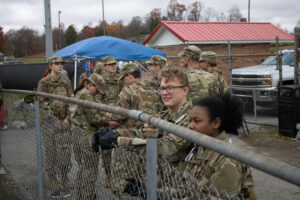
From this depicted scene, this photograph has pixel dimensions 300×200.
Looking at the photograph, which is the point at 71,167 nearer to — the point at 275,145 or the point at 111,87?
the point at 111,87

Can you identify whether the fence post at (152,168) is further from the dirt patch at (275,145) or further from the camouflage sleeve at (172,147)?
the dirt patch at (275,145)

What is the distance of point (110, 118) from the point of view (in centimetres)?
450

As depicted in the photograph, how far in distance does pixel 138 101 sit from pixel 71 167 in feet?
4.53

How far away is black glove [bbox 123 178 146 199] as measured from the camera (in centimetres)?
199

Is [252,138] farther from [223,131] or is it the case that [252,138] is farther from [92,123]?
[223,131]

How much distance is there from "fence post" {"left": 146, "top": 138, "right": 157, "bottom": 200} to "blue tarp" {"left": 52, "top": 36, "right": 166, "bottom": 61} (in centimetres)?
808

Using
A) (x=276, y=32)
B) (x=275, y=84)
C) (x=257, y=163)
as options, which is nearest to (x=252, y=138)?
(x=275, y=84)

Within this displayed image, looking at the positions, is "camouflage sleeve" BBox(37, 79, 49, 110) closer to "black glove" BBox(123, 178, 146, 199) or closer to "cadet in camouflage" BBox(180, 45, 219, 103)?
"cadet in camouflage" BBox(180, 45, 219, 103)

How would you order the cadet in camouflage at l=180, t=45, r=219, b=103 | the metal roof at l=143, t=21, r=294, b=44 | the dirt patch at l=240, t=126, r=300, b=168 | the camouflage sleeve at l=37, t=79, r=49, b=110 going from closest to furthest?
the cadet in camouflage at l=180, t=45, r=219, b=103 → the camouflage sleeve at l=37, t=79, r=49, b=110 → the dirt patch at l=240, t=126, r=300, b=168 → the metal roof at l=143, t=21, r=294, b=44

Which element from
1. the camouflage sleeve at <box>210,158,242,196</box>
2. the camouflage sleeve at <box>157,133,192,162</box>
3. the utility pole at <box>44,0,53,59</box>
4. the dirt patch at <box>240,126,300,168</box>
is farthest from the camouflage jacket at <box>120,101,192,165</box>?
the utility pole at <box>44,0,53,59</box>

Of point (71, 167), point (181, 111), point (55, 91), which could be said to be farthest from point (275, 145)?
point (181, 111)

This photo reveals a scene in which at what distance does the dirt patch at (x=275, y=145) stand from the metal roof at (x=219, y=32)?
10257 millimetres

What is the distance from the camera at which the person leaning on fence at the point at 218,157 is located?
6.23ft

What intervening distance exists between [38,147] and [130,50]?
6.64 meters
